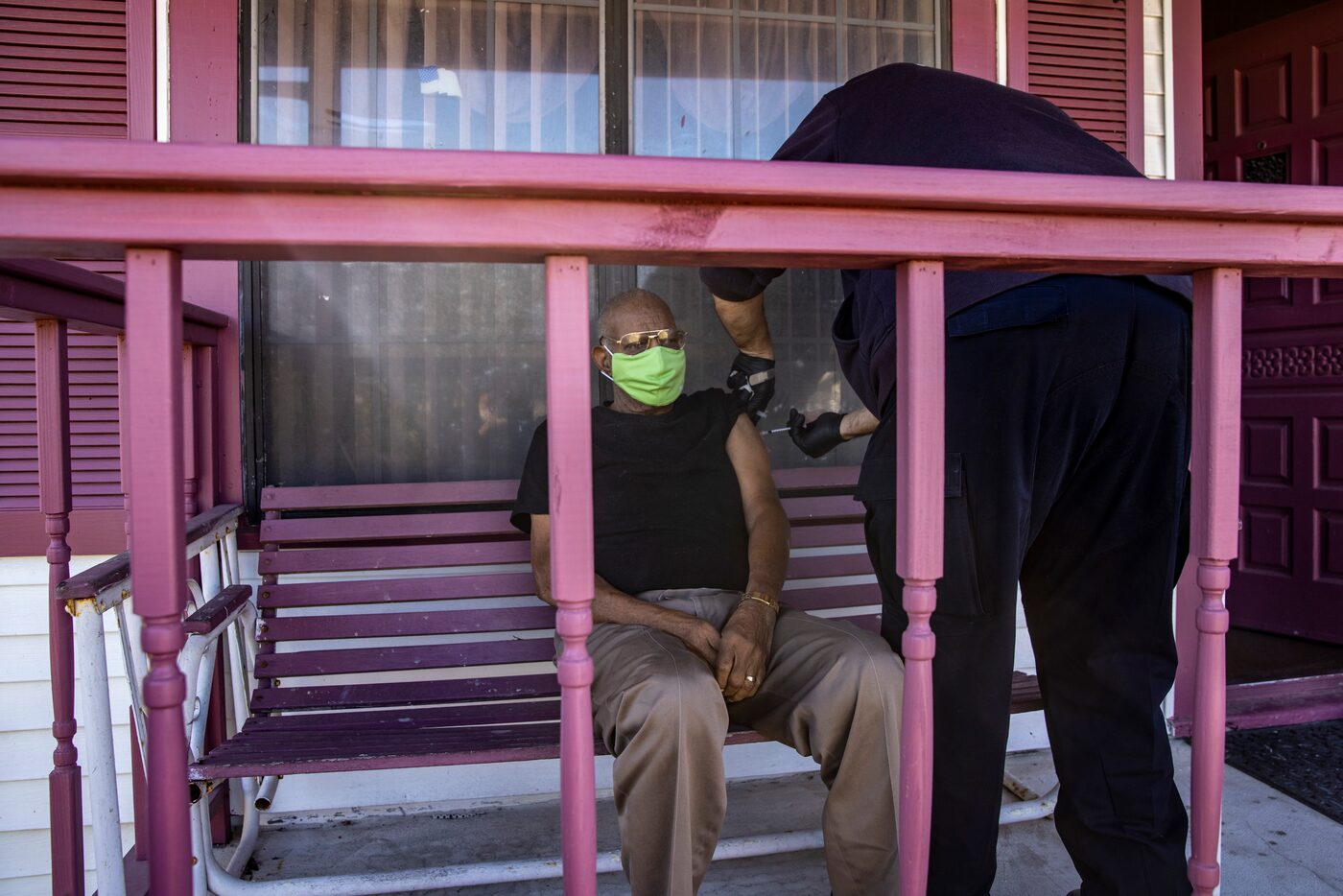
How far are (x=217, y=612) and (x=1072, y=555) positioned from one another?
172 centimetres

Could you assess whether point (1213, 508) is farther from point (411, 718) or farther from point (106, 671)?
point (106, 671)

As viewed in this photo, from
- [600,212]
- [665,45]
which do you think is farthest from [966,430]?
[665,45]

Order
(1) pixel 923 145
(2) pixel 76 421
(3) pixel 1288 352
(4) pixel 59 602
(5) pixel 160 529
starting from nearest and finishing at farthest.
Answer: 1. (5) pixel 160 529
2. (1) pixel 923 145
3. (4) pixel 59 602
4. (2) pixel 76 421
5. (3) pixel 1288 352

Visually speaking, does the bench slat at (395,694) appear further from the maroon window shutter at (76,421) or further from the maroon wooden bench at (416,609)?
the maroon window shutter at (76,421)

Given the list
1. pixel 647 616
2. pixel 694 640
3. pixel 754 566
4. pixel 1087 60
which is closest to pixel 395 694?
pixel 647 616

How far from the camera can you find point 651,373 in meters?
2.10

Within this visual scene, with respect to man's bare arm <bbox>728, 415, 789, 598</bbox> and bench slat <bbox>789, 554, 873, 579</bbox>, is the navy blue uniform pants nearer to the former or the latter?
man's bare arm <bbox>728, 415, 789, 598</bbox>

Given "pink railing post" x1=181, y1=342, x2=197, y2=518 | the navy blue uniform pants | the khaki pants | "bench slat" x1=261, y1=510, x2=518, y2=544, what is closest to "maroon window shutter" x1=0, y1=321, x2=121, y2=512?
"pink railing post" x1=181, y1=342, x2=197, y2=518

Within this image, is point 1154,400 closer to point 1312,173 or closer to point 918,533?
point 918,533

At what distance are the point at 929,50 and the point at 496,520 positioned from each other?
2.10 m

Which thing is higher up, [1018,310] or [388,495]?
[1018,310]

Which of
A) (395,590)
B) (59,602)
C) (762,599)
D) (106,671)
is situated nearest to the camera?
(106,671)

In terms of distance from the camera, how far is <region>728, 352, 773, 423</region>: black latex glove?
2236 mm

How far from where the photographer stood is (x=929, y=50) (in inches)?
118
